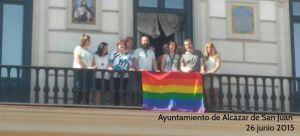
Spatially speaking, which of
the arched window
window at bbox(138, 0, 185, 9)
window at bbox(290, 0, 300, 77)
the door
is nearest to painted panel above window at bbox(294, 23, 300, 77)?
window at bbox(290, 0, 300, 77)

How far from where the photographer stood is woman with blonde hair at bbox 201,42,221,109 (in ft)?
60.6

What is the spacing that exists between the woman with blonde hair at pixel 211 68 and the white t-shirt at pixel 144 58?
1114mm

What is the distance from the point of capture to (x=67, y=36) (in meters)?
19.1

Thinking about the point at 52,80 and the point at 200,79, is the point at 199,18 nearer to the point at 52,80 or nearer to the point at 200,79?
the point at 200,79

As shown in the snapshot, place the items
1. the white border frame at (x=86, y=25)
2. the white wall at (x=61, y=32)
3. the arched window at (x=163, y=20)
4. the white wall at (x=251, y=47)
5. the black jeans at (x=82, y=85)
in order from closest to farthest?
the black jeans at (x=82, y=85), the white wall at (x=61, y=32), the white border frame at (x=86, y=25), the white wall at (x=251, y=47), the arched window at (x=163, y=20)

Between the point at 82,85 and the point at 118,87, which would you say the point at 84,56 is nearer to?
the point at 82,85

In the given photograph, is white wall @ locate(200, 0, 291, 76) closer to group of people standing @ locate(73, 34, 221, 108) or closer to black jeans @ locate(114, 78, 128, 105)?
group of people standing @ locate(73, 34, 221, 108)

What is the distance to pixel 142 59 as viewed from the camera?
1855 centimetres

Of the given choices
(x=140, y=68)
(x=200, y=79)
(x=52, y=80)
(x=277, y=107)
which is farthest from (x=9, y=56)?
(x=277, y=107)

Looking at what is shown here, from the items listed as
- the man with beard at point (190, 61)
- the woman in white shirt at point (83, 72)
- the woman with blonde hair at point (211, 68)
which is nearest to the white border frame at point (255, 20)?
the woman with blonde hair at point (211, 68)

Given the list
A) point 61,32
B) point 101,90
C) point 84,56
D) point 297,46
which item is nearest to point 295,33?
point 297,46

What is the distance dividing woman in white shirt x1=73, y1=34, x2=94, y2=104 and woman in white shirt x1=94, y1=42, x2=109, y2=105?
6.7 inches

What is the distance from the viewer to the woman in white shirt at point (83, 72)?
59.2ft

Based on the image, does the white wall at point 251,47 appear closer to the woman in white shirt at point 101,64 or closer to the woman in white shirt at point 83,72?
the woman in white shirt at point 101,64
